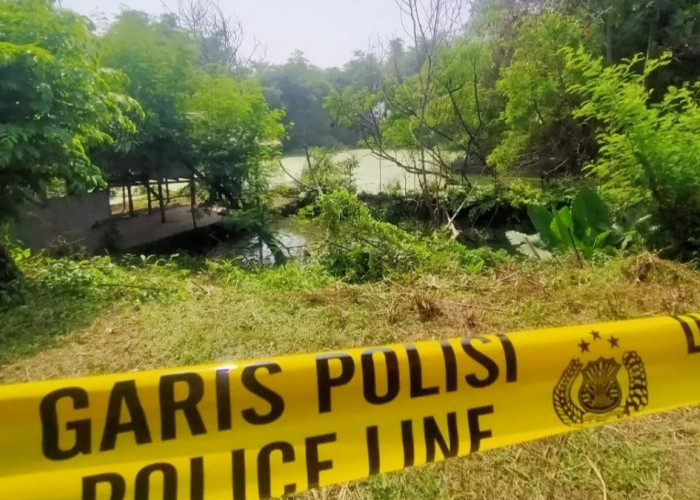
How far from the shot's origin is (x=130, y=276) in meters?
4.62

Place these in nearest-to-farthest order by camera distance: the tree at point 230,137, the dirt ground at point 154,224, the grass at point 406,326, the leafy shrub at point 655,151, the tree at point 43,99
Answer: the grass at point 406,326 → the tree at point 43,99 → the leafy shrub at point 655,151 → the tree at point 230,137 → the dirt ground at point 154,224

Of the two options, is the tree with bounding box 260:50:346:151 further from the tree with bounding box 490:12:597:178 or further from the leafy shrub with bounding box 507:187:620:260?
the leafy shrub with bounding box 507:187:620:260

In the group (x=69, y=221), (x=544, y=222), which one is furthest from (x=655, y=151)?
(x=69, y=221)

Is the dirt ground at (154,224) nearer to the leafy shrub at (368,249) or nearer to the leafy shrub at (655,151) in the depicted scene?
the leafy shrub at (368,249)

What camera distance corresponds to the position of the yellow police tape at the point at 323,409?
109 cm

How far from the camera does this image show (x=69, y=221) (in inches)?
321

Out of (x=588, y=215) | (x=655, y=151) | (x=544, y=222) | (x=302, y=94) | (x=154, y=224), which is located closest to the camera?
(x=655, y=151)

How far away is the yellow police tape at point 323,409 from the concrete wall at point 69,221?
6.66 metres

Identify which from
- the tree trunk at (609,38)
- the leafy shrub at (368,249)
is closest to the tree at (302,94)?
the tree trunk at (609,38)

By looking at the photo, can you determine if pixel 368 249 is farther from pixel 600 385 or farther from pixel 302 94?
pixel 302 94

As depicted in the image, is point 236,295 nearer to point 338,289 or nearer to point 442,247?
point 338,289

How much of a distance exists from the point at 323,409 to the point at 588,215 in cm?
564

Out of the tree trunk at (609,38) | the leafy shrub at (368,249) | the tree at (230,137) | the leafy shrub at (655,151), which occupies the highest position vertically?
the tree trunk at (609,38)

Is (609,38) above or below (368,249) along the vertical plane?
above
